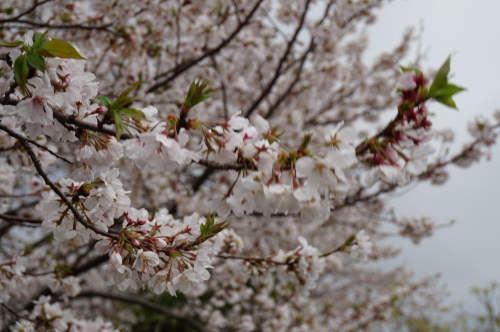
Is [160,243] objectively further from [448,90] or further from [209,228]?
[448,90]

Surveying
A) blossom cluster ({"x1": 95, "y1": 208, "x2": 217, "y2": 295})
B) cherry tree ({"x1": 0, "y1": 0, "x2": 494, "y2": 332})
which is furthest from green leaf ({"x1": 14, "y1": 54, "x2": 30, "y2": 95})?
blossom cluster ({"x1": 95, "y1": 208, "x2": 217, "y2": 295})

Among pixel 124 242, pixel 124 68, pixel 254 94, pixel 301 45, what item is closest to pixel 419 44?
pixel 301 45

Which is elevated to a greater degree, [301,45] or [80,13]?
[301,45]

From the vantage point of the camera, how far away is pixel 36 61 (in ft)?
2.92

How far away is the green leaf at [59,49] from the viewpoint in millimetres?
900

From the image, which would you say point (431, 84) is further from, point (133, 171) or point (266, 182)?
point (133, 171)

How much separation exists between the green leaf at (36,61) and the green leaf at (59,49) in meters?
0.03

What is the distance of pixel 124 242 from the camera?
44.1 inches

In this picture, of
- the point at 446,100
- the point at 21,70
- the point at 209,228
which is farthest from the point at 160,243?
the point at 446,100

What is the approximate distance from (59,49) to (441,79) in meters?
0.98

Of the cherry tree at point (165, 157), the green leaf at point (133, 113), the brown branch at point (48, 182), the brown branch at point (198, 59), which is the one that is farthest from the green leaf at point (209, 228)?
the brown branch at point (198, 59)

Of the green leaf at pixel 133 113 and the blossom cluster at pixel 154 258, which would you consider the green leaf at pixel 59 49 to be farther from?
the blossom cluster at pixel 154 258

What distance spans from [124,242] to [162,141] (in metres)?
0.46

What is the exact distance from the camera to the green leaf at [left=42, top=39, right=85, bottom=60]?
900 millimetres
